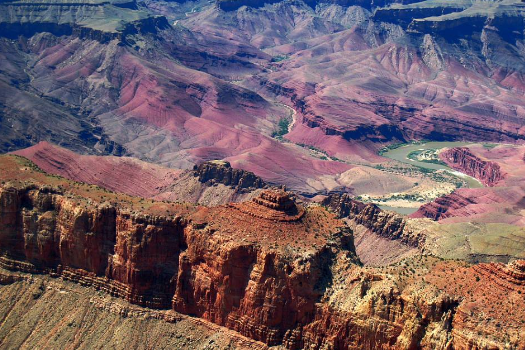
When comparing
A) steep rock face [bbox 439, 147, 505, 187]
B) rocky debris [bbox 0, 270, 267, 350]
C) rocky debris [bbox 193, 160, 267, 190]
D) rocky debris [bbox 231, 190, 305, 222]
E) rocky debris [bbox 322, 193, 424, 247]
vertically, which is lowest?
steep rock face [bbox 439, 147, 505, 187]

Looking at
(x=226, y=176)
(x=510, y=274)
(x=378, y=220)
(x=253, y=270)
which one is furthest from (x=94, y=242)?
(x=226, y=176)

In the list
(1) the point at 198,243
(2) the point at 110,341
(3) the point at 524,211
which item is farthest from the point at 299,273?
(3) the point at 524,211

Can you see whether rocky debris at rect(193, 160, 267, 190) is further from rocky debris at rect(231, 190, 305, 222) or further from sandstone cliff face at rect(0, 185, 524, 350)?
rocky debris at rect(231, 190, 305, 222)

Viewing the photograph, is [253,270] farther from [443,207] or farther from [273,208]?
[443,207]

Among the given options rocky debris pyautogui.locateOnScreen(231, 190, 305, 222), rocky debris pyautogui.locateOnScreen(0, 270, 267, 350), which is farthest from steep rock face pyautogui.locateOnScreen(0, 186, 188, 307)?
rocky debris pyautogui.locateOnScreen(231, 190, 305, 222)

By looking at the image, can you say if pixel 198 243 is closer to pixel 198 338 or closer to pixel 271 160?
pixel 198 338

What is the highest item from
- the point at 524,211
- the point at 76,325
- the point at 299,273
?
the point at 299,273

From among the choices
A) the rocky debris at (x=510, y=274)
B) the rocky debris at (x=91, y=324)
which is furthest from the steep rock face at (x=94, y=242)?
the rocky debris at (x=510, y=274)
